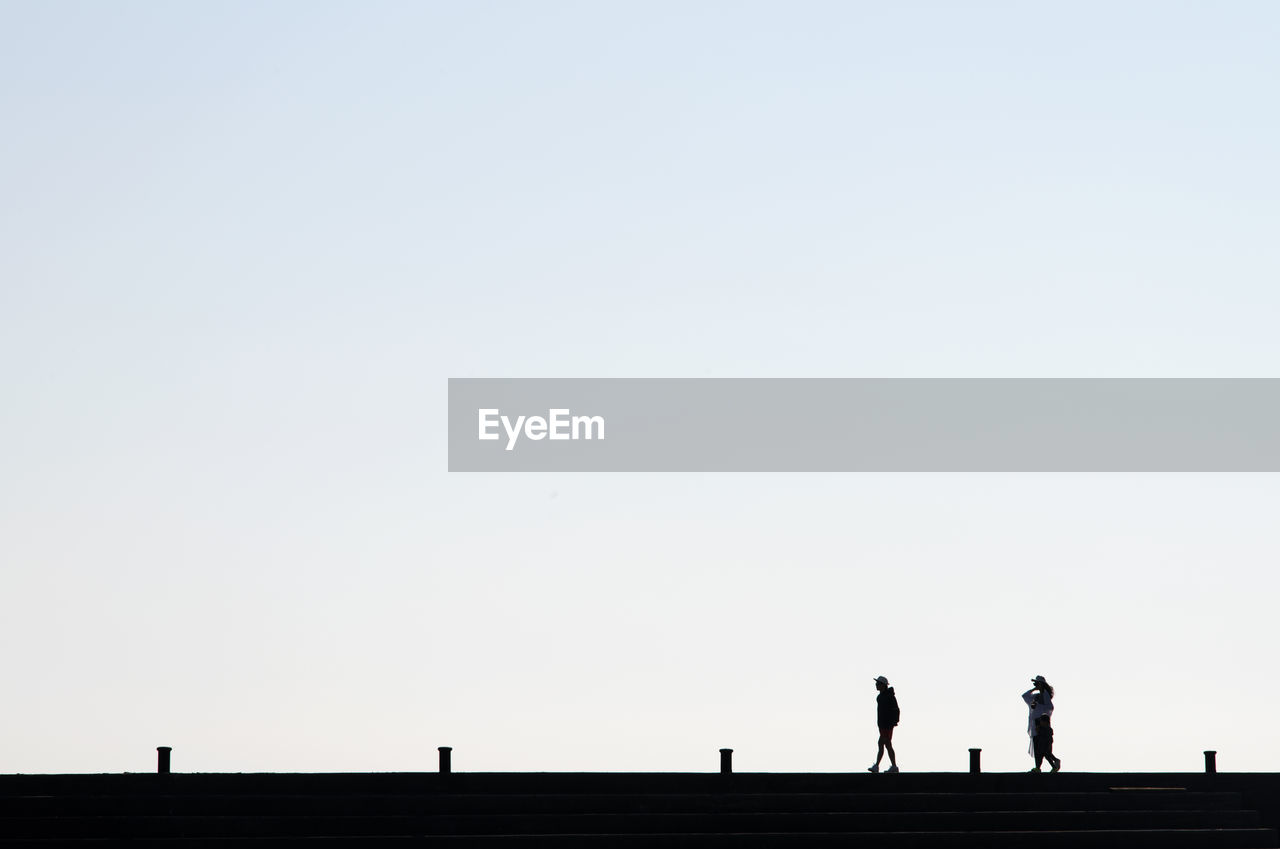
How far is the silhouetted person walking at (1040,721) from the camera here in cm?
3192

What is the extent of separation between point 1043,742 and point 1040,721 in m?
0.33

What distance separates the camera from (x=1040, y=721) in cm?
3198

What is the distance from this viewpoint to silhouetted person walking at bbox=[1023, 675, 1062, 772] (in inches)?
1257

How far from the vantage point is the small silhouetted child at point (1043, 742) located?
31906mm

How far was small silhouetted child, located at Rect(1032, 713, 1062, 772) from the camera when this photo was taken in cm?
3191
